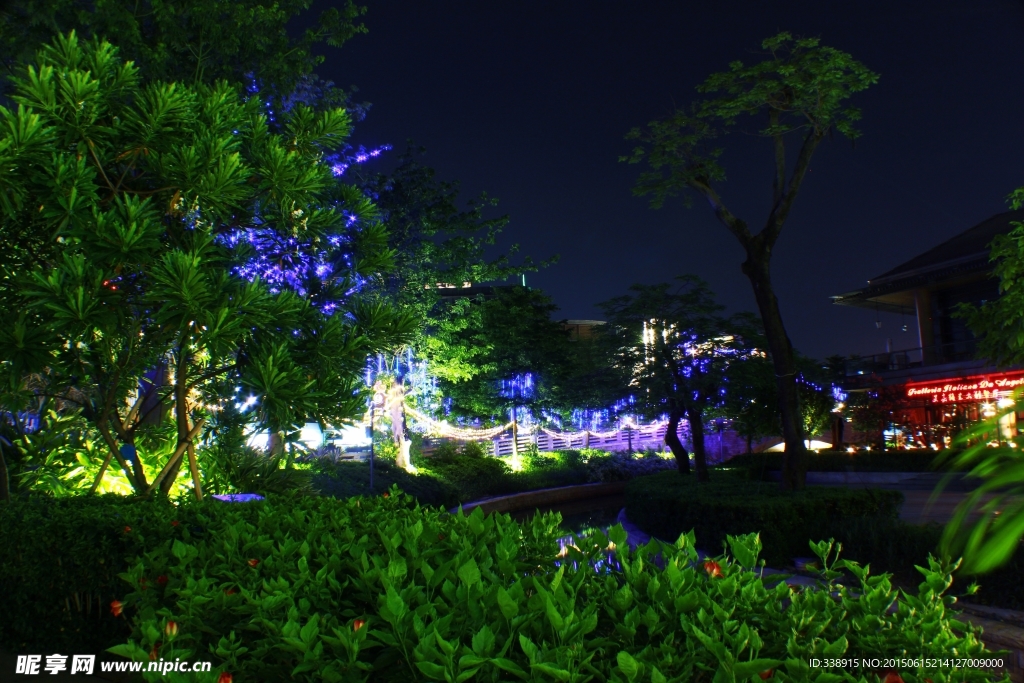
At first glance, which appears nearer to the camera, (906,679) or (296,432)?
(906,679)

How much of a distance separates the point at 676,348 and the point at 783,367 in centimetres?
396

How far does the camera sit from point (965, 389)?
2288cm

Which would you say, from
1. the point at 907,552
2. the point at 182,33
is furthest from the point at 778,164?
the point at 182,33

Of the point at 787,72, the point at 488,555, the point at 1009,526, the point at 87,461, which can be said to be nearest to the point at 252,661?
the point at 488,555

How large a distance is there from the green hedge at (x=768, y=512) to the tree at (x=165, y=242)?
16.4 feet

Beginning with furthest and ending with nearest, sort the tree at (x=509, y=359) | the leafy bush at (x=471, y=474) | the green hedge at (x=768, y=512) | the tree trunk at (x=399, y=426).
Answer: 1. the tree at (x=509, y=359)
2. the tree trunk at (x=399, y=426)
3. the leafy bush at (x=471, y=474)
4. the green hedge at (x=768, y=512)

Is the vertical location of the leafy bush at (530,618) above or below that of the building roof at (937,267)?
below

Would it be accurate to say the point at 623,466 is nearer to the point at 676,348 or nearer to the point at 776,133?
the point at 676,348

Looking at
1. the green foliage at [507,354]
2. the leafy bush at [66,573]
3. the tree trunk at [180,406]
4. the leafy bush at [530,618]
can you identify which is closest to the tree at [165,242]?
the tree trunk at [180,406]

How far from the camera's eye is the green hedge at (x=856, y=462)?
20.1 meters

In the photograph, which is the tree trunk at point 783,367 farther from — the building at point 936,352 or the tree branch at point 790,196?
the building at point 936,352

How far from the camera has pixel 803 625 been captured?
205 cm

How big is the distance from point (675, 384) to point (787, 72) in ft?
20.2

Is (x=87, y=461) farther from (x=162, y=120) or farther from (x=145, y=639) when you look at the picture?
(x=145, y=639)
